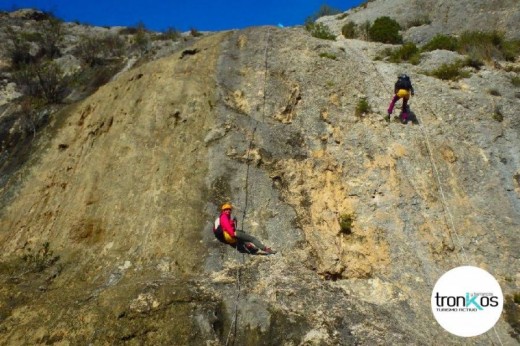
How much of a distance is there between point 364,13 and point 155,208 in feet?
74.8

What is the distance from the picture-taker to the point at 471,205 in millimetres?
12945

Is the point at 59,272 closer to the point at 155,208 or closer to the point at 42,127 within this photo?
the point at 155,208

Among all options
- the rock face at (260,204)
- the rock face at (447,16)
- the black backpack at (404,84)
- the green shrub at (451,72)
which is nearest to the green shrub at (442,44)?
the rock face at (447,16)

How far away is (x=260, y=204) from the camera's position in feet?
42.9

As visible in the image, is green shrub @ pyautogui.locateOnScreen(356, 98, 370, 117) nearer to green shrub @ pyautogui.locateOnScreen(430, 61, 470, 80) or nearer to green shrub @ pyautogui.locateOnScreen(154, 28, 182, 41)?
green shrub @ pyautogui.locateOnScreen(430, 61, 470, 80)

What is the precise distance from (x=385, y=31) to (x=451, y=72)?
7.25 metres

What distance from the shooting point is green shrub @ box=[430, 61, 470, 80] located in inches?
710

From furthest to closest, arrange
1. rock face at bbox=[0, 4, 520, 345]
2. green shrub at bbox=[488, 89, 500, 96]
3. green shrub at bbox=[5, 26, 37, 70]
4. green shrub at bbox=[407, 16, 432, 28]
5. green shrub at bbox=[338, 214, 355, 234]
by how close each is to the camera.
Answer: green shrub at bbox=[5, 26, 37, 70]
green shrub at bbox=[407, 16, 432, 28]
green shrub at bbox=[488, 89, 500, 96]
green shrub at bbox=[338, 214, 355, 234]
rock face at bbox=[0, 4, 520, 345]

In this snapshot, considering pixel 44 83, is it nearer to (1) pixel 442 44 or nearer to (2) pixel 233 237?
(2) pixel 233 237

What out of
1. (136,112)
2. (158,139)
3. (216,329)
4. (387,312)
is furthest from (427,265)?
(136,112)

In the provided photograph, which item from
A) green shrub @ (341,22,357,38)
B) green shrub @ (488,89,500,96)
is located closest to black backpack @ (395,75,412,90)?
green shrub @ (488,89,500,96)

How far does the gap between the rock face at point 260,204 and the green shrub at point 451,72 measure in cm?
55

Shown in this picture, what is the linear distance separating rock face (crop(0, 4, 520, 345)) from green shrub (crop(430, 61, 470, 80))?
55 cm

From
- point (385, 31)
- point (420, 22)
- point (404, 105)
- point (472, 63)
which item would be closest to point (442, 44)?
point (472, 63)
